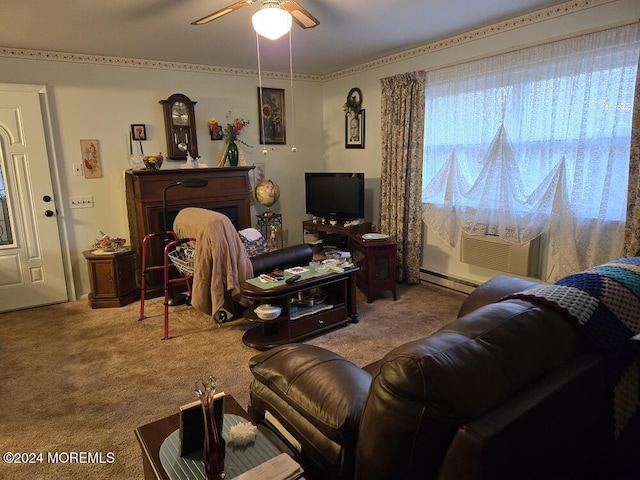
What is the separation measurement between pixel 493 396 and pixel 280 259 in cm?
259

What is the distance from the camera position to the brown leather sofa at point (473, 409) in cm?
86

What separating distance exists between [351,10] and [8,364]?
3577 millimetres

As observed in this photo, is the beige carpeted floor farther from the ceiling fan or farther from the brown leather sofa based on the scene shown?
the ceiling fan

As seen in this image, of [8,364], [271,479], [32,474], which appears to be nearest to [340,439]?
[271,479]

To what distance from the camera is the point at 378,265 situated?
406 centimetres

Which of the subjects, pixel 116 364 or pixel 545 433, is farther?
pixel 116 364

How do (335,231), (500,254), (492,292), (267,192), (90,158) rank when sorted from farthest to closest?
(267,192) < (335,231) < (90,158) < (500,254) < (492,292)

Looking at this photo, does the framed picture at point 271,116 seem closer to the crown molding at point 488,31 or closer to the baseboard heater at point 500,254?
the crown molding at point 488,31

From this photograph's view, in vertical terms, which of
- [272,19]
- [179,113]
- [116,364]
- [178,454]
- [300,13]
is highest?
[300,13]

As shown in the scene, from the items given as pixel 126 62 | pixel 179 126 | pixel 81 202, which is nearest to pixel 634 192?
pixel 179 126

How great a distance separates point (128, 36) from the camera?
11.5ft

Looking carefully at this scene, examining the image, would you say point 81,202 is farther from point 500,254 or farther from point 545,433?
point 545,433

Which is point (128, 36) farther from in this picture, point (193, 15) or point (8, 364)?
point (8, 364)

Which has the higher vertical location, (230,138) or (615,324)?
(230,138)
